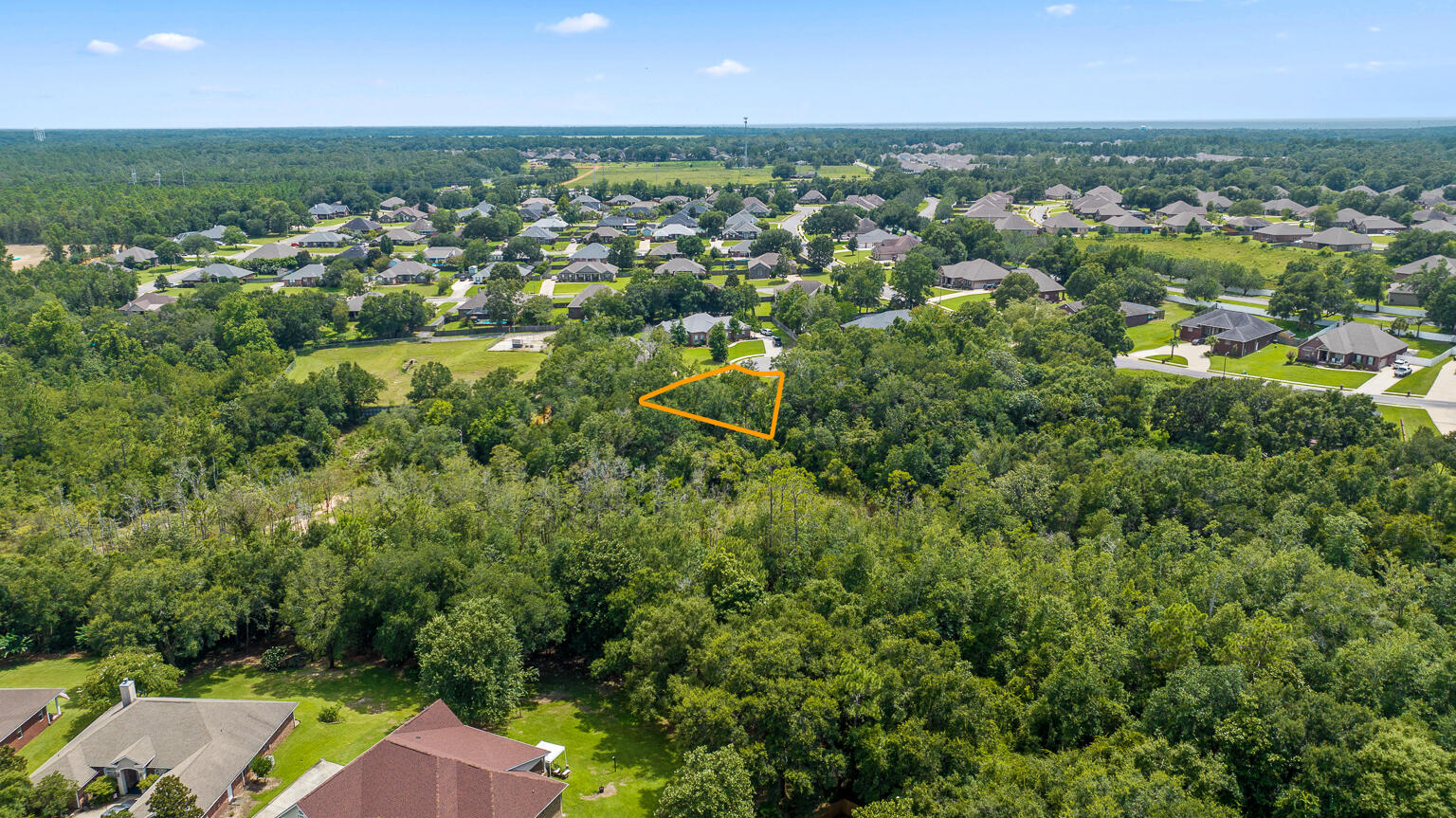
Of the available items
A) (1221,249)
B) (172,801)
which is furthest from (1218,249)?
(172,801)

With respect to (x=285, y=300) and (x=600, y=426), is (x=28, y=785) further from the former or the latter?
(x=285, y=300)

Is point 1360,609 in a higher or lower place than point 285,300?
lower

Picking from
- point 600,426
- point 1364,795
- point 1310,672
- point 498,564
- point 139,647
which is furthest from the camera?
point 600,426

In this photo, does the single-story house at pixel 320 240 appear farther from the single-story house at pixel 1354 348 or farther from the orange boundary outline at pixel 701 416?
the single-story house at pixel 1354 348

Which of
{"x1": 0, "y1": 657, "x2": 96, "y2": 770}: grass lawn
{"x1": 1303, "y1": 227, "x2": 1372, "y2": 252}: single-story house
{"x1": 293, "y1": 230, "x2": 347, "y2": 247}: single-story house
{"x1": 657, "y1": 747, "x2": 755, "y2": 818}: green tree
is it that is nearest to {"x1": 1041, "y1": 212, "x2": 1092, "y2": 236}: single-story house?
{"x1": 1303, "y1": 227, "x2": 1372, "y2": 252}: single-story house

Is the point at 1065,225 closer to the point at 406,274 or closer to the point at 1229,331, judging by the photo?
the point at 1229,331

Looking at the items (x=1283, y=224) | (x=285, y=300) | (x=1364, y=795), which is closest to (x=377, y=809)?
(x=1364, y=795)
